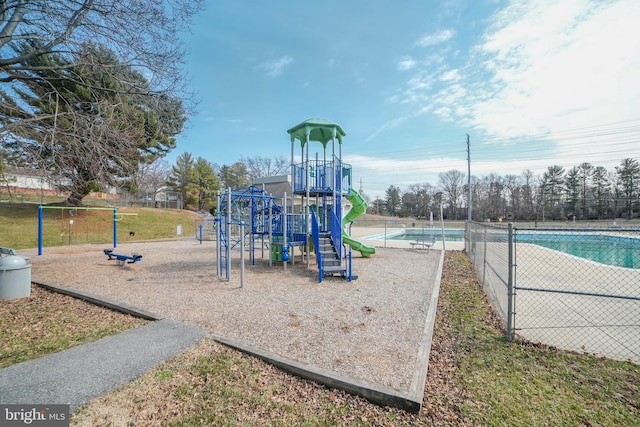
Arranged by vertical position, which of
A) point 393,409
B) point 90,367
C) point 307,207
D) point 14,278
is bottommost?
point 393,409

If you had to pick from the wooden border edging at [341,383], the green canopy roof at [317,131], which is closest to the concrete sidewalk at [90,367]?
the wooden border edging at [341,383]

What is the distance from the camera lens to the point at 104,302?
5.86 meters

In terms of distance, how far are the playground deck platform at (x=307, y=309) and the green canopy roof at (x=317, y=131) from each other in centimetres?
491

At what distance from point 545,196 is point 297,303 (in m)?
67.1

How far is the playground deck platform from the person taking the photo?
3.39 meters

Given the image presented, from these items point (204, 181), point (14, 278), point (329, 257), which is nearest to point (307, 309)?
point (329, 257)

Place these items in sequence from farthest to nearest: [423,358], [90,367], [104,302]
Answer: [104,302]
[423,358]
[90,367]

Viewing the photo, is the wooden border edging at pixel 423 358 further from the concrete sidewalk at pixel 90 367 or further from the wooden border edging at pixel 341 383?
the concrete sidewalk at pixel 90 367

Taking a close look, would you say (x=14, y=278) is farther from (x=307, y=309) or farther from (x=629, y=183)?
(x=629, y=183)

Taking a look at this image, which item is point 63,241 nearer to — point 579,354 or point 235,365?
point 235,365

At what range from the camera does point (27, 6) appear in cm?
627

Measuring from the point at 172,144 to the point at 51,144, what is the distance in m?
17.7

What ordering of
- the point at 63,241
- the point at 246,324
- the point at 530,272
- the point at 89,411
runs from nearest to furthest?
the point at 89,411, the point at 246,324, the point at 530,272, the point at 63,241

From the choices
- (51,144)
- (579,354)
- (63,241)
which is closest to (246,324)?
(579,354)
